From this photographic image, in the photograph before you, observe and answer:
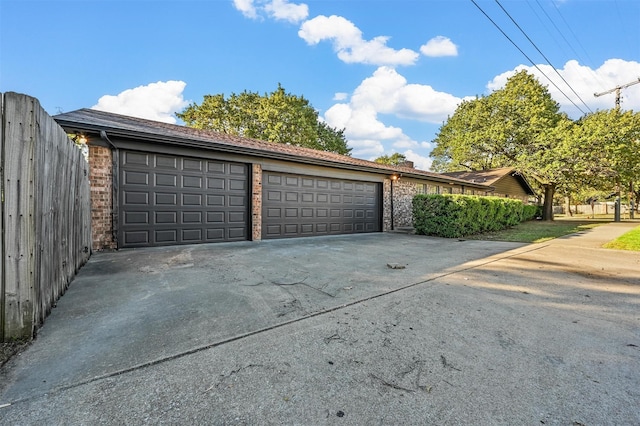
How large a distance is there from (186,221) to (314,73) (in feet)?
38.1

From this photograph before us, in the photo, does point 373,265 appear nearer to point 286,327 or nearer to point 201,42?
point 286,327

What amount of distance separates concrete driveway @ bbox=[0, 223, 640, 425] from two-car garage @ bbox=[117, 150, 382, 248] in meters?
2.72

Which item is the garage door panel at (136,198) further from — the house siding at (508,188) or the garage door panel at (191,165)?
the house siding at (508,188)

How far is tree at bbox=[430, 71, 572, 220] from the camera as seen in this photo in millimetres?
17562

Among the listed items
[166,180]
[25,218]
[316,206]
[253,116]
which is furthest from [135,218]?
[253,116]

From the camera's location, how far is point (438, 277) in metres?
4.27

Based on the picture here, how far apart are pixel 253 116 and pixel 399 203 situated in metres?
17.4

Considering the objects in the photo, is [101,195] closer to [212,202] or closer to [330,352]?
[212,202]

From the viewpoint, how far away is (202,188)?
24.1 ft

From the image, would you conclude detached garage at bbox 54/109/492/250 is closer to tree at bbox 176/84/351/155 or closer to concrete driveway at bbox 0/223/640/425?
concrete driveway at bbox 0/223/640/425

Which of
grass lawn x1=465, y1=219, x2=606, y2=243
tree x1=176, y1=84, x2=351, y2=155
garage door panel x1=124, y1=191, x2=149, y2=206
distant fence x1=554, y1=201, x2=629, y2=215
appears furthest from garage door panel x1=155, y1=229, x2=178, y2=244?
distant fence x1=554, y1=201, x2=629, y2=215

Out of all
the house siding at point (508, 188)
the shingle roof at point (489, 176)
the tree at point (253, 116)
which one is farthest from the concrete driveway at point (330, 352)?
the tree at point (253, 116)

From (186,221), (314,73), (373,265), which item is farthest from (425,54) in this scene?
(186,221)

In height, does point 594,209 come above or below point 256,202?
above
